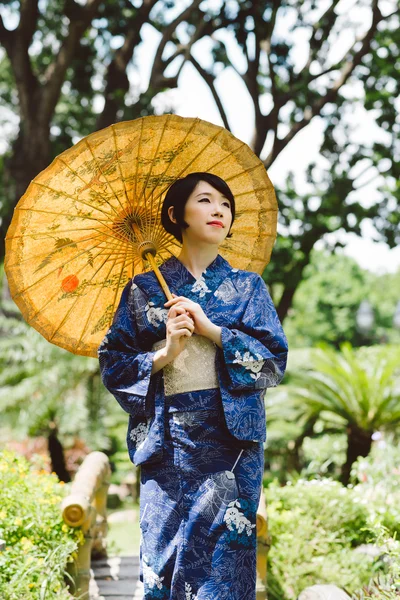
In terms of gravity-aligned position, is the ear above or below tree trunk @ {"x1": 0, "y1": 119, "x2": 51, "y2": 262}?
below

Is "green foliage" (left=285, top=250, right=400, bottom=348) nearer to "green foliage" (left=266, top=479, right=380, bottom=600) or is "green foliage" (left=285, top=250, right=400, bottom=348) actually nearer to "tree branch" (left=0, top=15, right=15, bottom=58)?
"tree branch" (left=0, top=15, right=15, bottom=58)

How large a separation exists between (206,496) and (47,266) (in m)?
1.18

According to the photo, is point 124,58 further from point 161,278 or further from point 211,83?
point 161,278

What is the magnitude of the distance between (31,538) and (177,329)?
6.10 ft

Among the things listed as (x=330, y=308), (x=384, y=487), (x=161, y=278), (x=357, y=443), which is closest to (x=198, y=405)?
(x=161, y=278)

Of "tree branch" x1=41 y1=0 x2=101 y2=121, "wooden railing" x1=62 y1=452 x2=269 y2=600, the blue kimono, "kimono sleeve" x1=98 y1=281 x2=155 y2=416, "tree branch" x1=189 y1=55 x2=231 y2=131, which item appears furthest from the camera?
"tree branch" x1=189 y1=55 x2=231 y2=131

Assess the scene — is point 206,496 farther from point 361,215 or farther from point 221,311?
point 361,215

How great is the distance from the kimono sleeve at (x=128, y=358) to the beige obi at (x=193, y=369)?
9cm

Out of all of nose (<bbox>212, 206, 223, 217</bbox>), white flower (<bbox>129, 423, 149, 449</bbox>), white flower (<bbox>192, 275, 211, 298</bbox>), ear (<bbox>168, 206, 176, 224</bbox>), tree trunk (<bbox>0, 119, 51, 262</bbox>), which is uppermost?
tree trunk (<bbox>0, 119, 51, 262</bbox>)

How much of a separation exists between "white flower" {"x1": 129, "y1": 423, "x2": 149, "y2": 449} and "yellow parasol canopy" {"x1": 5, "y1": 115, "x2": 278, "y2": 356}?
561mm

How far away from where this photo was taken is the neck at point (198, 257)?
2.76 metres

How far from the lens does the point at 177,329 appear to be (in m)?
2.45

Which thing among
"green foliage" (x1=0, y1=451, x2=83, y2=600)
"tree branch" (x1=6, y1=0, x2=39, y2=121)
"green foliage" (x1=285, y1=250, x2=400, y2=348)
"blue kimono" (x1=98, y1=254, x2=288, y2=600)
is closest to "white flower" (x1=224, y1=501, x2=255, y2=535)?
"blue kimono" (x1=98, y1=254, x2=288, y2=600)

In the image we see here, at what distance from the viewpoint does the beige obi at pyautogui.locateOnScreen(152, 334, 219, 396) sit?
8.43ft
